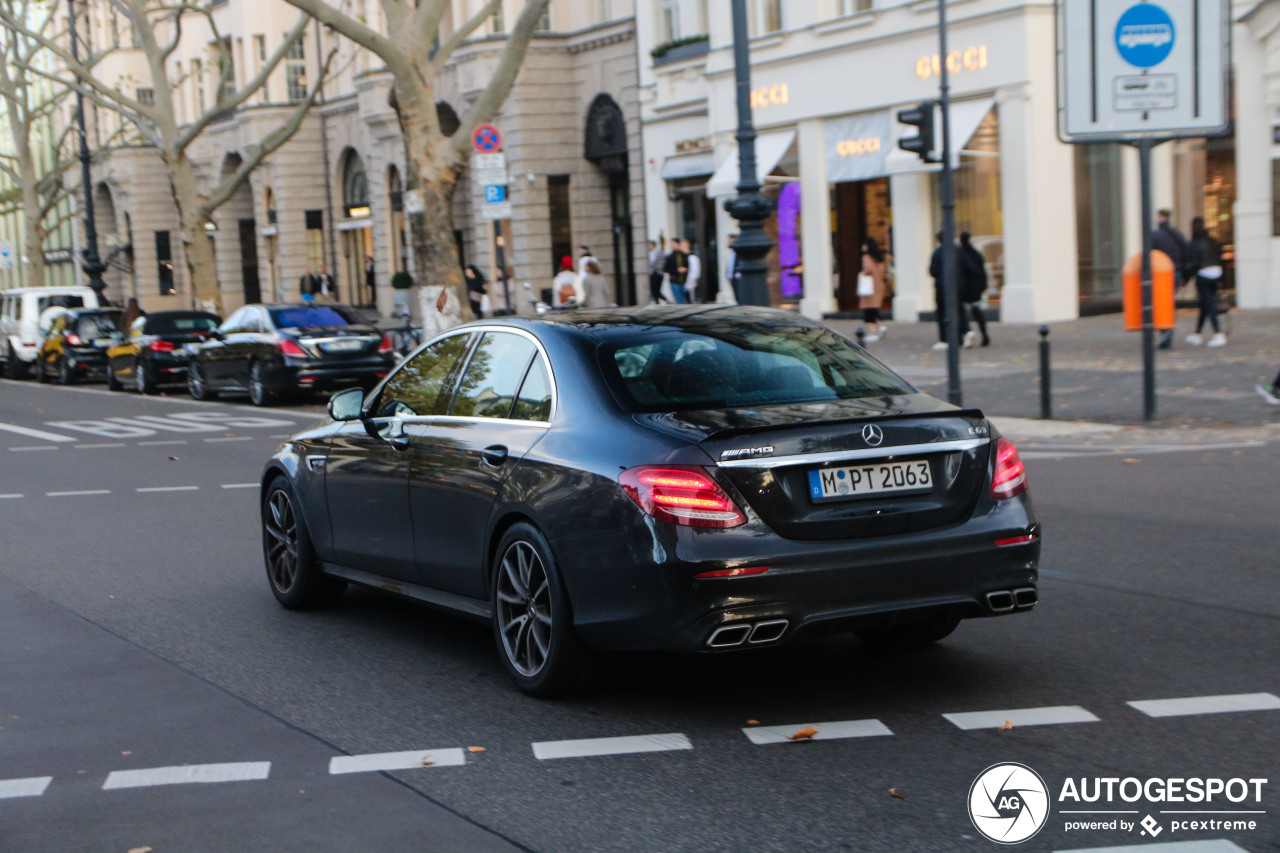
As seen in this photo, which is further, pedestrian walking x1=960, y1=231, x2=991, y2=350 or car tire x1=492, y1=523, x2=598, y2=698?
pedestrian walking x1=960, y1=231, x2=991, y2=350

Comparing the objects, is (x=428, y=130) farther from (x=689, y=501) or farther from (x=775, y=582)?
(x=775, y=582)

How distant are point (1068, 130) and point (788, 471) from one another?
10.9 m

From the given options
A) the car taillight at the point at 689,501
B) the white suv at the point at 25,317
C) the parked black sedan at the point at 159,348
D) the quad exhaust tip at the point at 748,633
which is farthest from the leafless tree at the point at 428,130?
the quad exhaust tip at the point at 748,633

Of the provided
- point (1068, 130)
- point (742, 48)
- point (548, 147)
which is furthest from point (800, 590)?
point (548, 147)

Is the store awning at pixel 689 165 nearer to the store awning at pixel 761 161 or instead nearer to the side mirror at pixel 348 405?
the store awning at pixel 761 161

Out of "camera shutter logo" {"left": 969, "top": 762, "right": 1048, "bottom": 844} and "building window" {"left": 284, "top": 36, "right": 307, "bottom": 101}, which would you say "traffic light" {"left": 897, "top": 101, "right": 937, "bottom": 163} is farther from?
"building window" {"left": 284, "top": 36, "right": 307, "bottom": 101}

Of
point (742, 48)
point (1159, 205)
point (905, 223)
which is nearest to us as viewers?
point (742, 48)

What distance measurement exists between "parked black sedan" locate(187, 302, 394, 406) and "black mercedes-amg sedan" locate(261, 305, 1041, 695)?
15958 mm

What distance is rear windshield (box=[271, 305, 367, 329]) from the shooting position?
23.3 meters

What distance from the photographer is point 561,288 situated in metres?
30.2

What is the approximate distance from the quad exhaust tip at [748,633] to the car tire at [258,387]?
60.6 feet

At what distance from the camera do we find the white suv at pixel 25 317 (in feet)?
116

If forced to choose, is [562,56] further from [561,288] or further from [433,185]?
[433,185]

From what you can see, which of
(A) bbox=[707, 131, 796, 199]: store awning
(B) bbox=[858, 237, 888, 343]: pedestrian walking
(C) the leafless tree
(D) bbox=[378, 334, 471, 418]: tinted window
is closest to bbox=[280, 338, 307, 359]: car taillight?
(C) the leafless tree
